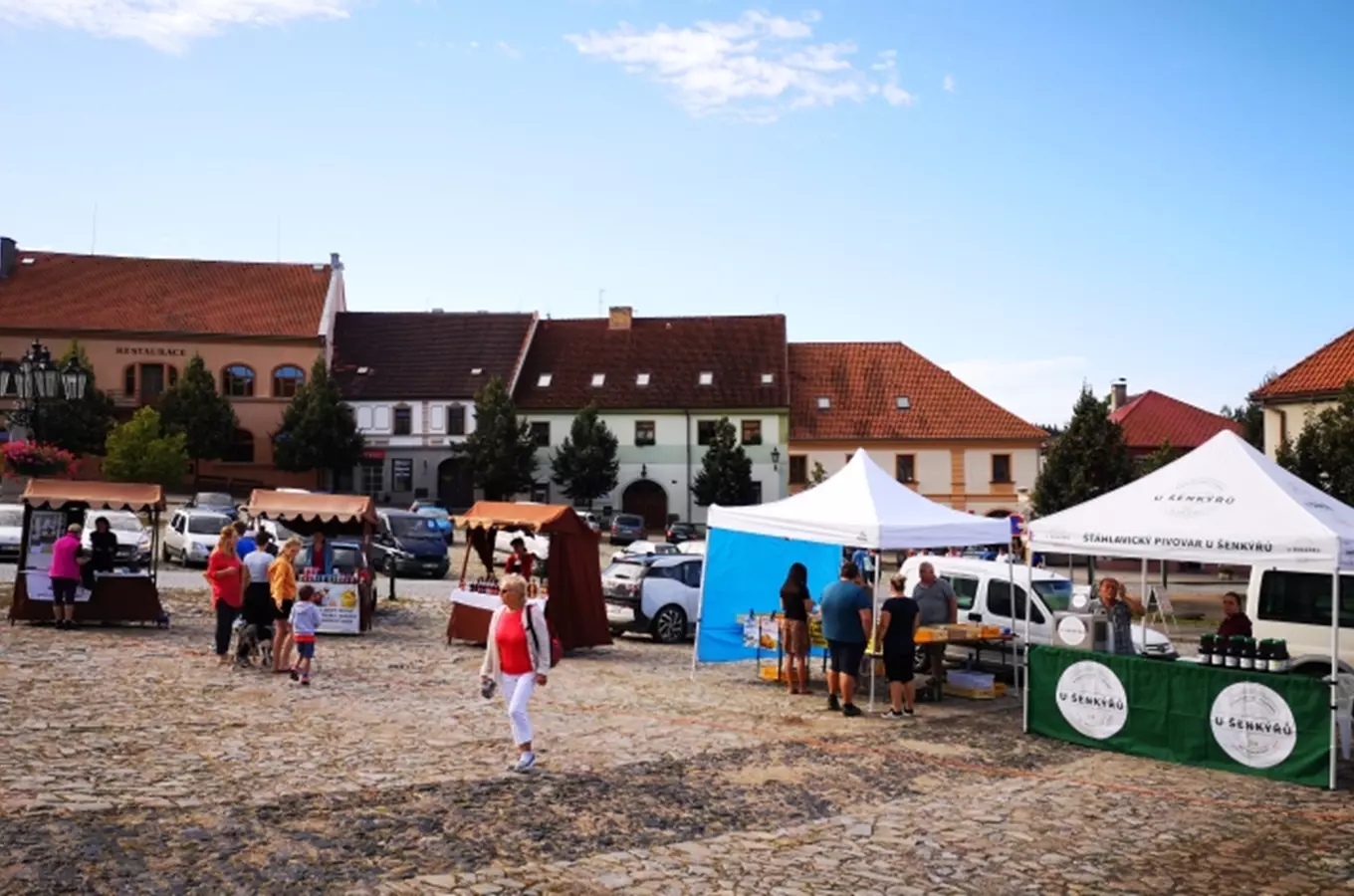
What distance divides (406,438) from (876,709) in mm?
50931

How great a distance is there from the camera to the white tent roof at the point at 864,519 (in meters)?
15.0

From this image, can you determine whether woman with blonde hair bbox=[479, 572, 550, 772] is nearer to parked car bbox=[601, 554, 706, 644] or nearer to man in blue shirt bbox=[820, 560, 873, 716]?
man in blue shirt bbox=[820, 560, 873, 716]

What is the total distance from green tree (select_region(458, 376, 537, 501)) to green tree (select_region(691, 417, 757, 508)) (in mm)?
8148

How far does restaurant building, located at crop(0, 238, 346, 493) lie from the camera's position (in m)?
60.4

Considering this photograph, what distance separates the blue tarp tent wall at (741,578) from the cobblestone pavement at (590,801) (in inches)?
97.7

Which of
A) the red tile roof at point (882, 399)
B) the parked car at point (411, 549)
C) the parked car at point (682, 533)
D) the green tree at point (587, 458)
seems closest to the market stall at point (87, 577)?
the parked car at point (411, 549)

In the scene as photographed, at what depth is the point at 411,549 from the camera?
34781 millimetres

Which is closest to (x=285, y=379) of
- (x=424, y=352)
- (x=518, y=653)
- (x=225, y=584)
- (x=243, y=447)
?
(x=243, y=447)

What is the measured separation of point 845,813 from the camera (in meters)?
9.80

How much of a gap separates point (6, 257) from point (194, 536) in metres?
37.9

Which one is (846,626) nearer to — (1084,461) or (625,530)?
(1084,461)

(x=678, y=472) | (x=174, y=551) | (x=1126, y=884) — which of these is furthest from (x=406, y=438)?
(x=1126, y=884)

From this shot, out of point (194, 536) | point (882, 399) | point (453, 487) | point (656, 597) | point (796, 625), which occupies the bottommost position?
point (656, 597)

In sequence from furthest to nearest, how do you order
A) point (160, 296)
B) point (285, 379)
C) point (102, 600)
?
1. point (160, 296)
2. point (285, 379)
3. point (102, 600)
